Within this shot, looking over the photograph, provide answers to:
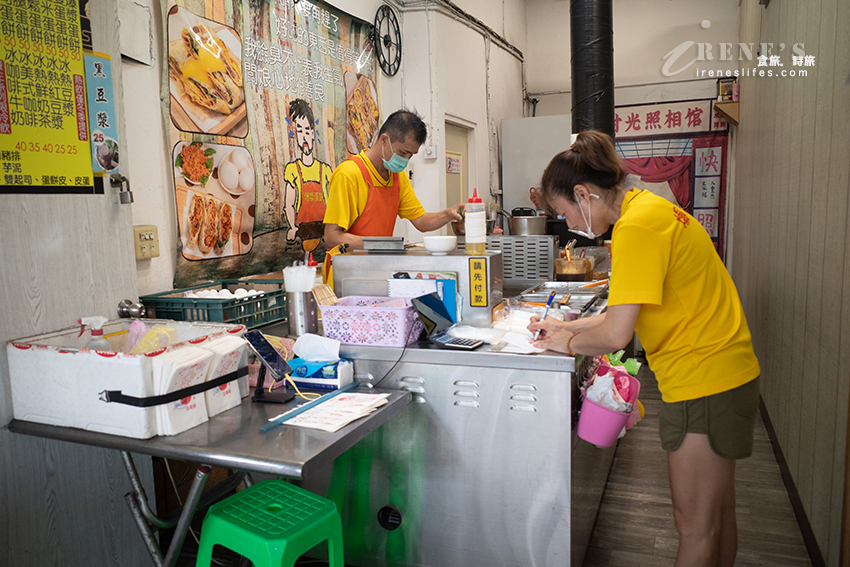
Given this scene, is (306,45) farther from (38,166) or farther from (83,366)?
(83,366)

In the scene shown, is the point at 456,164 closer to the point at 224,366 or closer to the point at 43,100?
the point at 43,100

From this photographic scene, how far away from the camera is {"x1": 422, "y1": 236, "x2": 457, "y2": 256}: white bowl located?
86.5 inches

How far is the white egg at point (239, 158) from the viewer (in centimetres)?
318

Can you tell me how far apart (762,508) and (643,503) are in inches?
20.5

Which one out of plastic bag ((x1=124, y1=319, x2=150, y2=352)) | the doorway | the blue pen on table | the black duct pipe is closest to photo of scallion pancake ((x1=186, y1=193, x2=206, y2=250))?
plastic bag ((x1=124, y1=319, x2=150, y2=352))

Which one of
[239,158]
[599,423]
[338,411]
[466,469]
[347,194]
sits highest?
[239,158]

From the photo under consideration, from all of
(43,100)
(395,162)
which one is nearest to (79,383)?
(43,100)

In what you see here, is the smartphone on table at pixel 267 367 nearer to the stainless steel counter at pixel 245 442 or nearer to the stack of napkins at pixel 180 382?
the stainless steel counter at pixel 245 442

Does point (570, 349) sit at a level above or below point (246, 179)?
below

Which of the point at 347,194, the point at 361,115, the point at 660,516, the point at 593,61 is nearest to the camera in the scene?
the point at 660,516

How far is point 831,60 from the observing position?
2.20m

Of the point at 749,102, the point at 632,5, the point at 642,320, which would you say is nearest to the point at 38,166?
the point at 642,320

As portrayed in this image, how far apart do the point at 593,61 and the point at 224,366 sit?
457 centimetres

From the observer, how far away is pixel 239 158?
3219mm
